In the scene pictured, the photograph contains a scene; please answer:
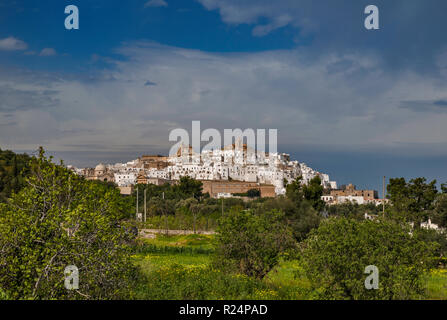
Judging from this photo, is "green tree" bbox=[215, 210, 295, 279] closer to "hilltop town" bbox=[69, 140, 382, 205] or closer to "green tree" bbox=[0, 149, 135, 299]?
"green tree" bbox=[0, 149, 135, 299]

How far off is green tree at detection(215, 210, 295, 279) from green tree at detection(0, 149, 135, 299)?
4674mm

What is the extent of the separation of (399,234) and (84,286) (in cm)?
624

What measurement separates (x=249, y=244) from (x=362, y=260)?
4461 mm

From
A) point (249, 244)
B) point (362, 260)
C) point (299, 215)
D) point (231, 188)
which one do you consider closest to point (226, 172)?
point (231, 188)

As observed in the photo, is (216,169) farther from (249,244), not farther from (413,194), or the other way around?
(249,244)

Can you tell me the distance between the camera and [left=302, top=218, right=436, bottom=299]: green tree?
861cm

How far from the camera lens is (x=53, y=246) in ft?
24.8

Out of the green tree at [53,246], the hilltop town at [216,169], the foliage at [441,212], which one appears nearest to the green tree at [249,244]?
the green tree at [53,246]

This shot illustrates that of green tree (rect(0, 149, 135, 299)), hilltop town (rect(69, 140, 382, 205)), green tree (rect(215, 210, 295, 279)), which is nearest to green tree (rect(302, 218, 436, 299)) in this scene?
green tree (rect(215, 210, 295, 279))

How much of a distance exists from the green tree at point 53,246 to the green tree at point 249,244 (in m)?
4.67

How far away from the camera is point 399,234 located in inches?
372

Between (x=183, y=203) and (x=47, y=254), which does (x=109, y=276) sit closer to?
(x=47, y=254)

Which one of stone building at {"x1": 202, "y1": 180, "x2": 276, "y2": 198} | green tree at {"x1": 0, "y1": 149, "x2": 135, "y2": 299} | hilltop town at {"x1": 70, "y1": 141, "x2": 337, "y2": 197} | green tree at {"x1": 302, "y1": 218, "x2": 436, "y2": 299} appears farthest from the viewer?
hilltop town at {"x1": 70, "y1": 141, "x2": 337, "y2": 197}

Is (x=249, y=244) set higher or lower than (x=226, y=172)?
lower
